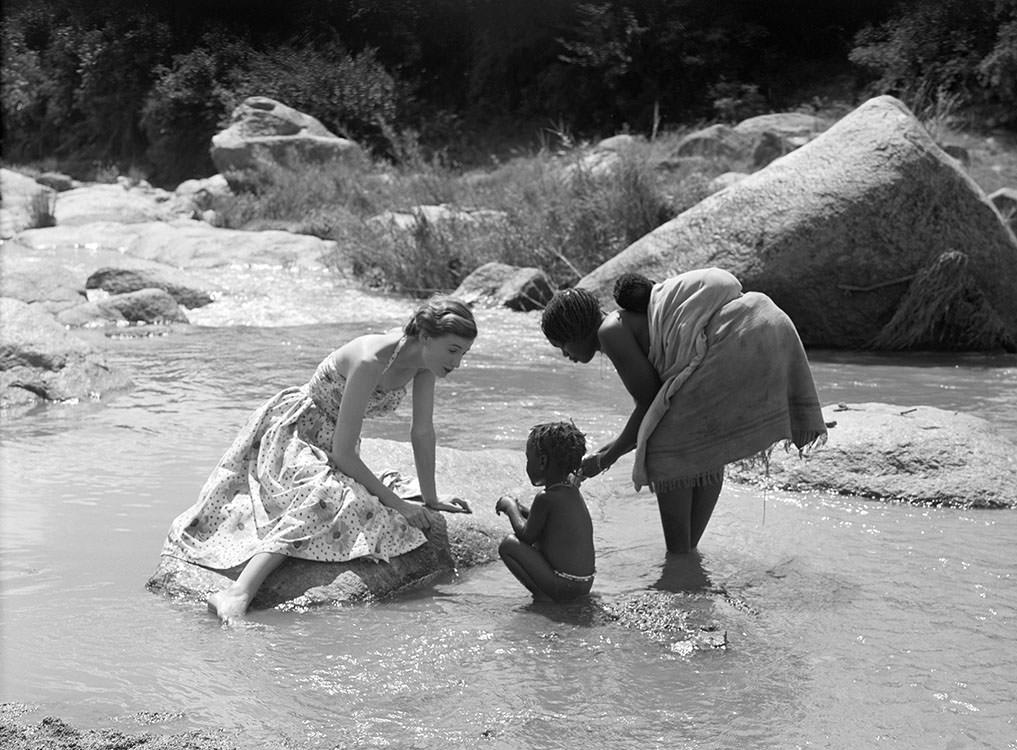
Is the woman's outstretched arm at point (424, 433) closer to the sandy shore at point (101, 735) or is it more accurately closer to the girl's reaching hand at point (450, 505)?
the girl's reaching hand at point (450, 505)

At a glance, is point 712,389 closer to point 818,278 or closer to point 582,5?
point 818,278

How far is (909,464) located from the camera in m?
6.53

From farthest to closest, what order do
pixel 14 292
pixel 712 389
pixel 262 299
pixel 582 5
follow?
pixel 582 5, pixel 262 299, pixel 14 292, pixel 712 389

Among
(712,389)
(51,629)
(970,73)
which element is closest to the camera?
(51,629)

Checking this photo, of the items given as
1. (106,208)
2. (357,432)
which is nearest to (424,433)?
(357,432)

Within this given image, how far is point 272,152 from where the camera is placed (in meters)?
22.3

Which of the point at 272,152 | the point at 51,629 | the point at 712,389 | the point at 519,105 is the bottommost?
the point at 51,629

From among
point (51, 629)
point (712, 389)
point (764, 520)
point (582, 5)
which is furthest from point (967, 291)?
point (582, 5)

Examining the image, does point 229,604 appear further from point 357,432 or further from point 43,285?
point 43,285

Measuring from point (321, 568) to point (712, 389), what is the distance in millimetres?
1650

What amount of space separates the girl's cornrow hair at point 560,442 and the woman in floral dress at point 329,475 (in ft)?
1.42

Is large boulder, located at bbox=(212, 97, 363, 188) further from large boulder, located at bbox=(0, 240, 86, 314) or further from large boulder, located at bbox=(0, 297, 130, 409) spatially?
large boulder, located at bbox=(0, 297, 130, 409)

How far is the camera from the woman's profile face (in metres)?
4.88

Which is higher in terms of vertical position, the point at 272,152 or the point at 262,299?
the point at 272,152
